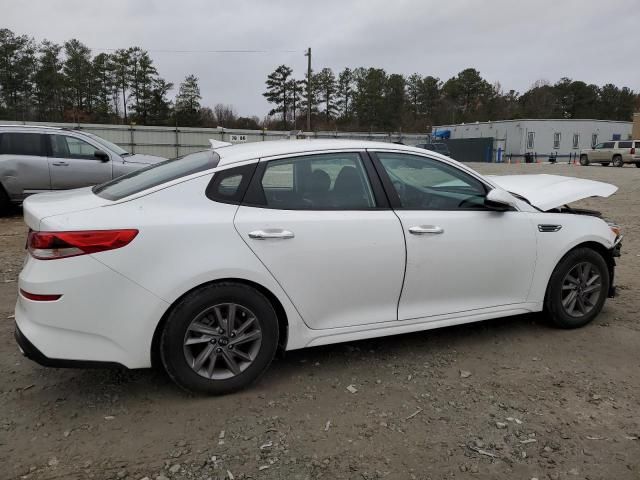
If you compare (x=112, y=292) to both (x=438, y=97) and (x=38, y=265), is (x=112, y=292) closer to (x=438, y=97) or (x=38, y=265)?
(x=38, y=265)

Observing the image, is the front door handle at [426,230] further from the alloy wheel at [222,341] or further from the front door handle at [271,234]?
the alloy wheel at [222,341]

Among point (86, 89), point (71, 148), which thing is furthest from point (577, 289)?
point (86, 89)

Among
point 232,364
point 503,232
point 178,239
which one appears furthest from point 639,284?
point 178,239

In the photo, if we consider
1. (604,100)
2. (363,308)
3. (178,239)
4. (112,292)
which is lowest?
(363,308)

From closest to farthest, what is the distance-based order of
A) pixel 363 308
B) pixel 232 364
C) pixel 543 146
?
pixel 232 364, pixel 363 308, pixel 543 146

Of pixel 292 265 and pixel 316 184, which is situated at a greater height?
pixel 316 184

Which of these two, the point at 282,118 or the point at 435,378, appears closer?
the point at 435,378

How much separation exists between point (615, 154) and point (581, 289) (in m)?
34.0

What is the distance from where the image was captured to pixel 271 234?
3.00 m

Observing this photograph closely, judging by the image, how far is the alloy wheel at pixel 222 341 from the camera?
2.92m

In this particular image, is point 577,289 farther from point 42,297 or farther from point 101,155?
point 101,155

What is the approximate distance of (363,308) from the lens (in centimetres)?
334

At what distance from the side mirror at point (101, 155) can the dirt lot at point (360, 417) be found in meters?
6.38

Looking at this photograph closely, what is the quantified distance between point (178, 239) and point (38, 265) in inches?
29.1
